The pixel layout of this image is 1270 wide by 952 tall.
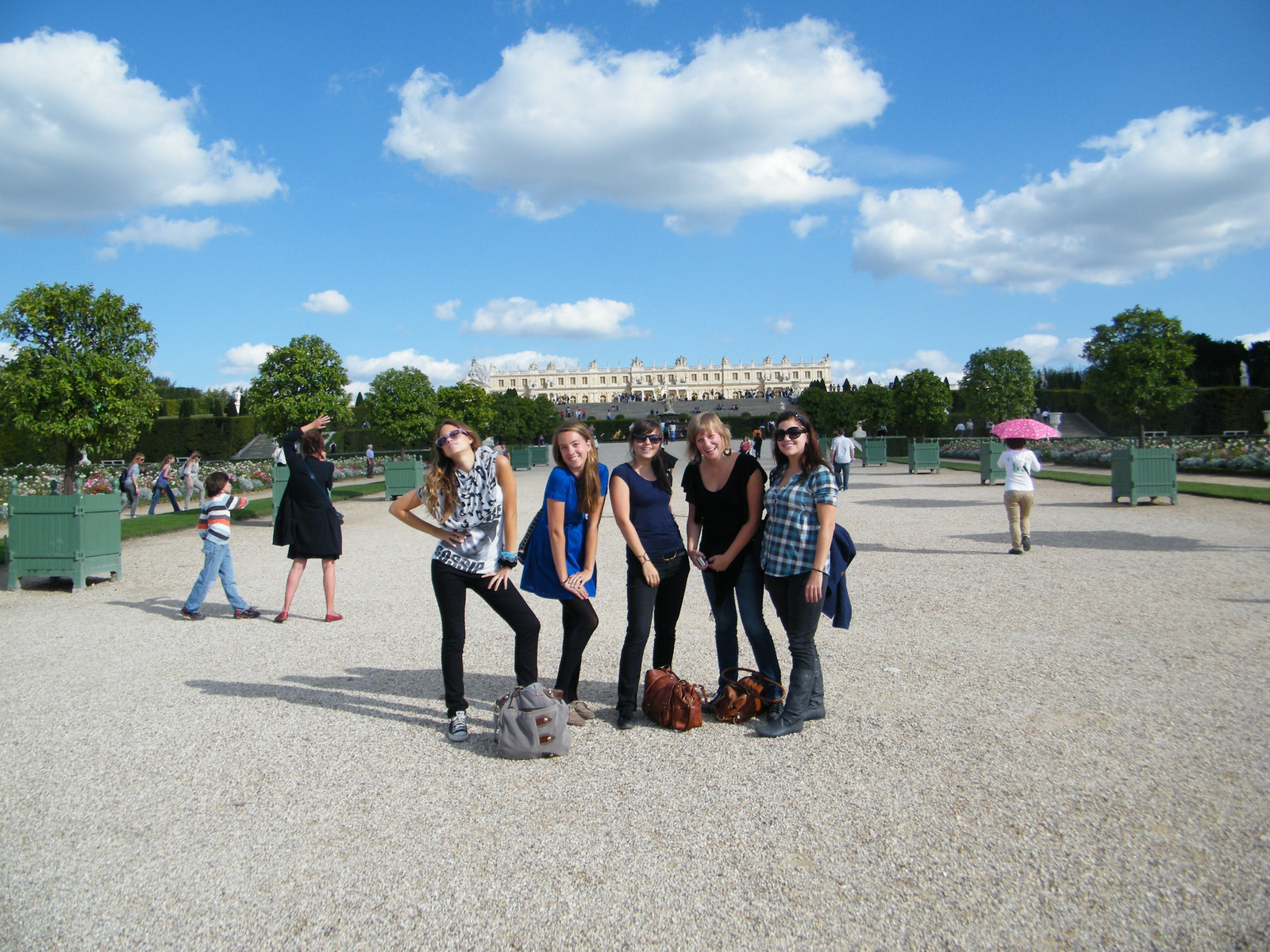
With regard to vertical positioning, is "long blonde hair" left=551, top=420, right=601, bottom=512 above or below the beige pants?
above

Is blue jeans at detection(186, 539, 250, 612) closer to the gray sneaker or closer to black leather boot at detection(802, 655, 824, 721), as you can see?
the gray sneaker

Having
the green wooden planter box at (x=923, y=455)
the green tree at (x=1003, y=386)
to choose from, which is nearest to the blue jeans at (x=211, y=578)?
the green wooden planter box at (x=923, y=455)

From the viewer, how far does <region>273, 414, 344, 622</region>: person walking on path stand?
22.7 ft

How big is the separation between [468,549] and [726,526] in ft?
4.31

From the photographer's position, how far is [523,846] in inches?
124

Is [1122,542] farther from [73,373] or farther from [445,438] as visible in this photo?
[73,373]

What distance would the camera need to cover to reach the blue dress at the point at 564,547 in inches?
164

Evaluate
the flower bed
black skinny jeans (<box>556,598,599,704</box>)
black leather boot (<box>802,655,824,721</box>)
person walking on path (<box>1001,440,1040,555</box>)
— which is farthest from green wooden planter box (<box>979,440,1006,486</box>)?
black skinny jeans (<box>556,598,599,704</box>)

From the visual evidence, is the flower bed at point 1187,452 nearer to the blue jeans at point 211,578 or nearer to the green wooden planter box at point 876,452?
the green wooden planter box at point 876,452

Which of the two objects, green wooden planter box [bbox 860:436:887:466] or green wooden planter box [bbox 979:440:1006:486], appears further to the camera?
green wooden planter box [bbox 860:436:887:466]

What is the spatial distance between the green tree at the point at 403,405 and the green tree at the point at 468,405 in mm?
3507

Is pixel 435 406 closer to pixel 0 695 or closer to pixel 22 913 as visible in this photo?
pixel 0 695

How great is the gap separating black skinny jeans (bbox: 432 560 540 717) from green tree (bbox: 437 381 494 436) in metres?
29.8

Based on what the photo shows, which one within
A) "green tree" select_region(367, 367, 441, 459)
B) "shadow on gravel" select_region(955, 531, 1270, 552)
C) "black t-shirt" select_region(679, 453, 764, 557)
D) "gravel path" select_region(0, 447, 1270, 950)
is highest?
"green tree" select_region(367, 367, 441, 459)
